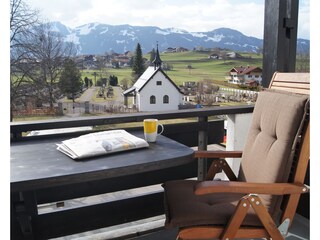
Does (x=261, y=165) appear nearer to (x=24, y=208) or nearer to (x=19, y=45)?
(x=24, y=208)

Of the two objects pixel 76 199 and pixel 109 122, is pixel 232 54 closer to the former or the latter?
pixel 109 122

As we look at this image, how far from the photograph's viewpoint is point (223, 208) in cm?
162

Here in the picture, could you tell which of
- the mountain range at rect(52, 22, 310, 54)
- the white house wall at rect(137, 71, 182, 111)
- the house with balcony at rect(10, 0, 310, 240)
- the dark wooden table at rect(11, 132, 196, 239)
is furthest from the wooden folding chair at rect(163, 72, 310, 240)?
the mountain range at rect(52, 22, 310, 54)

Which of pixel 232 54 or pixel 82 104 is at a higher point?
pixel 232 54

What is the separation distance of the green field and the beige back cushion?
594mm

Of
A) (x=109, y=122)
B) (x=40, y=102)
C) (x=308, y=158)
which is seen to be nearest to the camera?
(x=308, y=158)

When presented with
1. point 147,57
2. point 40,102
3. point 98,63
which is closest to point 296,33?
point 147,57

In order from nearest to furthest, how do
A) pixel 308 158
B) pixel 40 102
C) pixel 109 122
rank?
pixel 308 158
pixel 40 102
pixel 109 122

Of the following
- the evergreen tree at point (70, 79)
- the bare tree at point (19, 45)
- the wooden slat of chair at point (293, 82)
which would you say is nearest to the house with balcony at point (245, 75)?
the wooden slat of chair at point (293, 82)

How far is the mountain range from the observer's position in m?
2.27

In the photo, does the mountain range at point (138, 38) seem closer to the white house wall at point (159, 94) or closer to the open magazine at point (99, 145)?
the white house wall at point (159, 94)

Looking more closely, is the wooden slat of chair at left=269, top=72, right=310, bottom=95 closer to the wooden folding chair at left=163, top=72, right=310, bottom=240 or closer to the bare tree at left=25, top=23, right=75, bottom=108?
the wooden folding chair at left=163, top=72, right=310, bottom=240

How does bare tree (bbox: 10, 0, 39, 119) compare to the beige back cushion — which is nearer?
the beige back cushion
